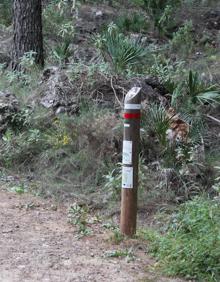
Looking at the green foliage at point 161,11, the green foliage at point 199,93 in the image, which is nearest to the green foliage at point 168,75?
the green foliage at point 199,93

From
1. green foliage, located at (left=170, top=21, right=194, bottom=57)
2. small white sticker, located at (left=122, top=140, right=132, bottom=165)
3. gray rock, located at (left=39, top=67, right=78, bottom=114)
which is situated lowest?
small white sticker, located at (left=122, top=140, right=132, bottom=165)

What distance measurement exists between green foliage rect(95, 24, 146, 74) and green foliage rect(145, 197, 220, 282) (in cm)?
477

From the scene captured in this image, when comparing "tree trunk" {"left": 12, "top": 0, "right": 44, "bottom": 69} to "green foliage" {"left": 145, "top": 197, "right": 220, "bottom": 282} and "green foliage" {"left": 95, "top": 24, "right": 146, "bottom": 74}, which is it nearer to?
"green foliage" {"left": 95, "top": 24, "right": 146, "bottom": 74}

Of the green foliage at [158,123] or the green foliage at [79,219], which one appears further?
the green foliage at [158,123]

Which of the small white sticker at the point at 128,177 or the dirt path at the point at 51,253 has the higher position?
the small white sticker at the point at 128,177

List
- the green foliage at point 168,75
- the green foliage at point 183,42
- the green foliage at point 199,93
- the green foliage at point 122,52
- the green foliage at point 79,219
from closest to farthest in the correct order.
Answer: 1. the green foliage at point 79,219
2. the green foliage at point 199,93
3. the green foliage at point 168,75
4. the green foliage at point 122,52
5. the green foliage at point 183,42

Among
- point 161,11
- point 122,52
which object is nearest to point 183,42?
point 161,11

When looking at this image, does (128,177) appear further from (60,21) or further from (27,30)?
(60,21)

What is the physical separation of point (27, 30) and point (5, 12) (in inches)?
215

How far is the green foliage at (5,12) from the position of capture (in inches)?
647

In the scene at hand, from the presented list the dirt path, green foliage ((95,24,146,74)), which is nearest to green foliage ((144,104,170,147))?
green foliage ((95,24,146,74))

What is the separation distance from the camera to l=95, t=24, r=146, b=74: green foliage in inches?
403

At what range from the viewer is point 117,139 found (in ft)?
26.2

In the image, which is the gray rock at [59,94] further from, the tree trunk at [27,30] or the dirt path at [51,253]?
the dirt path at [51,253]
